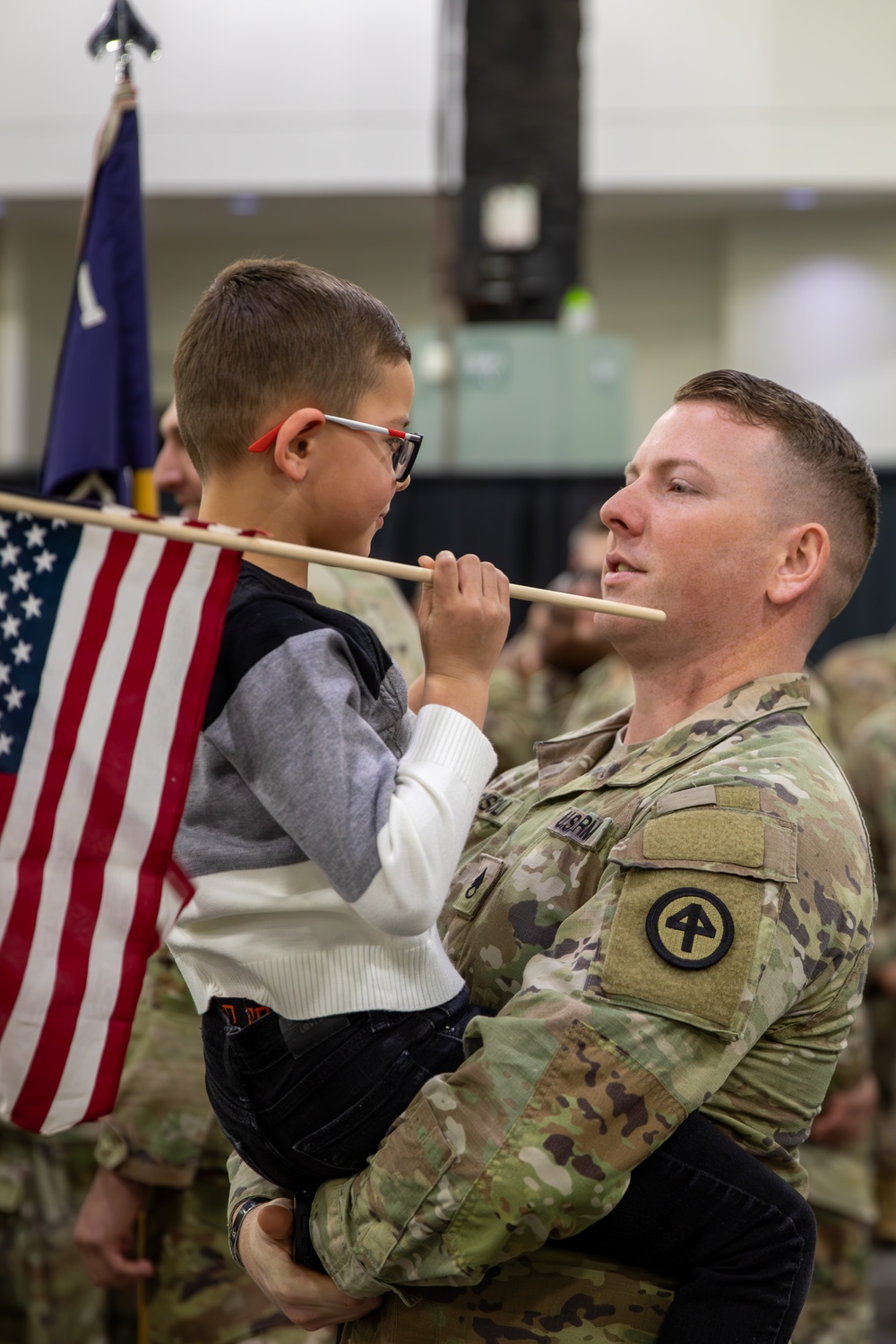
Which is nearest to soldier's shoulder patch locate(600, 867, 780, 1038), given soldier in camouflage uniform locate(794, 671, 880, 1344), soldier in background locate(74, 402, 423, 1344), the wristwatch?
the wristwatch

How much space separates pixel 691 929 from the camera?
50.2 inches

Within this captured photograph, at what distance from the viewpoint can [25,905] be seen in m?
1.21

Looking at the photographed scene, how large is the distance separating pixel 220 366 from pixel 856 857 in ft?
2.48

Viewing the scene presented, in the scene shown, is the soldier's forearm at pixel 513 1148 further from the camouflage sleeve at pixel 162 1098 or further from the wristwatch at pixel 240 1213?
the camouflage sleeve at pixel 162 1098

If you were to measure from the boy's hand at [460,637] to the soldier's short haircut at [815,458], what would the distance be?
0.45 m

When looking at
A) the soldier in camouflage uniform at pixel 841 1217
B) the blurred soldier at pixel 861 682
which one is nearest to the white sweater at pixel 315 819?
the soldier in camouflage uniform at pixel 841 1217

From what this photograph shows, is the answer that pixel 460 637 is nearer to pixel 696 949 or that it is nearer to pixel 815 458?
pixel 696 949

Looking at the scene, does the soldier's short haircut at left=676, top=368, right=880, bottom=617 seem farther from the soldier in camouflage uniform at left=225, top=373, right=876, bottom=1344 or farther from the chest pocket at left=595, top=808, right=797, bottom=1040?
the chest pocket at left=595, top=808, right=797, bottom=1040

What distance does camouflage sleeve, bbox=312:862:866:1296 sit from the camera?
1229mm

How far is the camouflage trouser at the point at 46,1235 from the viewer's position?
9.68 ft

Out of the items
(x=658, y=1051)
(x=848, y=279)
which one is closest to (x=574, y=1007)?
(x=658, y=1051)

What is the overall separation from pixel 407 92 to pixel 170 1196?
9838 millimetres

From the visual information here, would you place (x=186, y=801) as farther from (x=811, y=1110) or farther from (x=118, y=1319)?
(x=118, y=1319)

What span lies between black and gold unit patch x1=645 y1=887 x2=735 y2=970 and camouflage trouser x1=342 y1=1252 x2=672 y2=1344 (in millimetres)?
317
